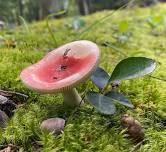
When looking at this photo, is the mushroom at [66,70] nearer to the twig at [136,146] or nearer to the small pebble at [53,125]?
the small pebble at [53,125]

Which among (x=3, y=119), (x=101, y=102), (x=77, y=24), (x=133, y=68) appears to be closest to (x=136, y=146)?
(x=101, y=102)

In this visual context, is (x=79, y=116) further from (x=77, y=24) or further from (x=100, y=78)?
(x=77, y=24)

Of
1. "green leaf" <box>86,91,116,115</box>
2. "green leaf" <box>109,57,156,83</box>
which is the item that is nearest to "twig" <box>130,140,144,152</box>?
"green leaf" <box>86,91,116,115</box>

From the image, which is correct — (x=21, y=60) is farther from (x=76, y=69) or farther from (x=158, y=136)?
(x=158, y=136)

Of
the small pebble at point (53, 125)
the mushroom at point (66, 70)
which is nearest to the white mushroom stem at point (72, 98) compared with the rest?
the mushroom at point (66, 70)

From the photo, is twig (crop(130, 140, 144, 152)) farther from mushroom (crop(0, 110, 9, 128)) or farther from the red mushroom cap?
mushroom (crop(0, 110, 9, 128))

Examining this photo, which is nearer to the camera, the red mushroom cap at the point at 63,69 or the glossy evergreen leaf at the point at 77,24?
the red mushroom cap at the point at 63,69
